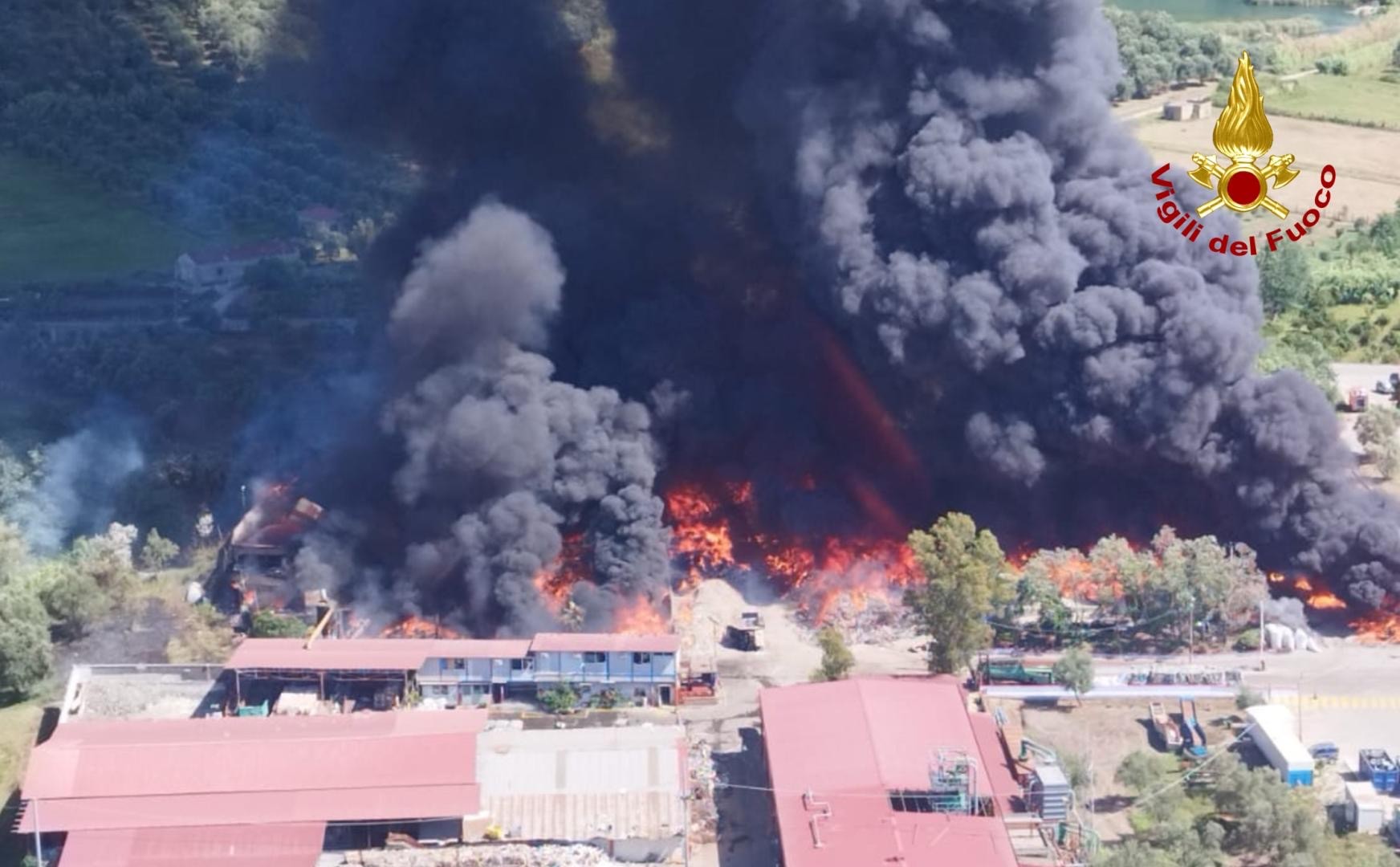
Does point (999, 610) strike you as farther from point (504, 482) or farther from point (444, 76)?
point (444, 76)

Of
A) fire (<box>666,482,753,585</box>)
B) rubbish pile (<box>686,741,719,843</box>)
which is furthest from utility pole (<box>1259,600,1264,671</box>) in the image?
rubbish pile (<box>686,741,719,843</box>)

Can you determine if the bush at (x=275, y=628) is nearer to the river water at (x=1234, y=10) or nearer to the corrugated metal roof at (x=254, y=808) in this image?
the corrugated metal roof at (x=254, y=808)

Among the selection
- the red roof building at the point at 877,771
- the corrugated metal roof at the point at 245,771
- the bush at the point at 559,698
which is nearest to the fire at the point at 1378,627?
the red roof building at the point at 877,771

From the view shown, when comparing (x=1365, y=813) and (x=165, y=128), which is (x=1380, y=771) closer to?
(x=1365, y=813)

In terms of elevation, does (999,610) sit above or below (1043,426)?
below

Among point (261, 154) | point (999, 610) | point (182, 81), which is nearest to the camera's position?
point (999, 610)

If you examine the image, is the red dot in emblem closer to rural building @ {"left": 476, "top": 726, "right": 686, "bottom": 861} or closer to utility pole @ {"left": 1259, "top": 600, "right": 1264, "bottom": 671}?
utility pole @ {"left": 1259, "top": 600, "right": 1264, "bottom": 671}

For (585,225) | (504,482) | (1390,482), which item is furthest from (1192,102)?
(504,482)

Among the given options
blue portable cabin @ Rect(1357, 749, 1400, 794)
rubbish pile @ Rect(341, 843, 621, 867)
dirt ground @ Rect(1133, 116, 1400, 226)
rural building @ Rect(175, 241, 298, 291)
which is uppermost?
dirt ground @ Rect(1133, 116, 1400, 226)
